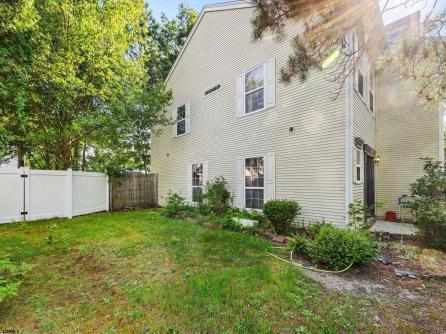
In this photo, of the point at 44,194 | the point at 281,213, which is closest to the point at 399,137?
the point at 281,213

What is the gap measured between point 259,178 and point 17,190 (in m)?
7.58

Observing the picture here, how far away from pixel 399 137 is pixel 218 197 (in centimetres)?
684

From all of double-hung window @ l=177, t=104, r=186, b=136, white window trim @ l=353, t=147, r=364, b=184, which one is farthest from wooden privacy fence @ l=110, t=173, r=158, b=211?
white window trim @ l=353, t=147, r=364, b=184

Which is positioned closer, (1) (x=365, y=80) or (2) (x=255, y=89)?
(1) (x=365, y=80)

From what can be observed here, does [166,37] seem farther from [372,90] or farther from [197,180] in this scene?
[372,90]

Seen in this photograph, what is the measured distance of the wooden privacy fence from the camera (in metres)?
10.5

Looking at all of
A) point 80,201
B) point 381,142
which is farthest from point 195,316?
point 381,142

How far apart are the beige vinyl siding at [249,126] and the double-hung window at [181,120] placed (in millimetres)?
486

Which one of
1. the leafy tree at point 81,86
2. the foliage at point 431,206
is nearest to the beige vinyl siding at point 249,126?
the foliage at point 431,206

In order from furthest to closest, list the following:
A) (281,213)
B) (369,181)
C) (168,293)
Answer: (369,181), (281,213), (168,293)

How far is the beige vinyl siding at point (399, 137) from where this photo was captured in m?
7.61

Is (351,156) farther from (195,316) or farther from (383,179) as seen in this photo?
(195,316)

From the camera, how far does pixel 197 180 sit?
1026 cm

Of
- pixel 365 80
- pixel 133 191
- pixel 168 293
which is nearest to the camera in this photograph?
pixel 168 293
